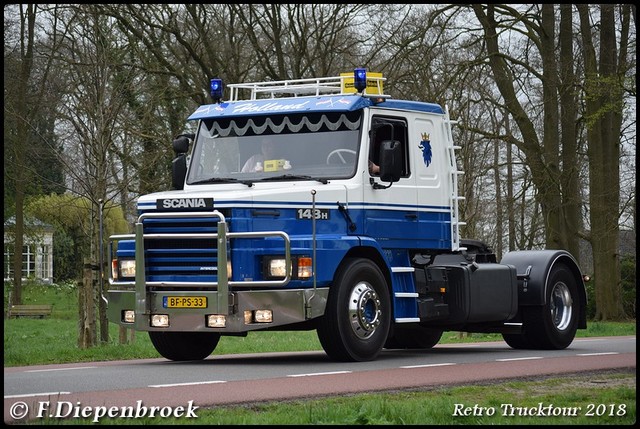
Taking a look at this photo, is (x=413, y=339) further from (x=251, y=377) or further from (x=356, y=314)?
(x=251, y=377)

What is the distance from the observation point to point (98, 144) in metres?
20.4

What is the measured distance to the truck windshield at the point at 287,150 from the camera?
50.6 feet

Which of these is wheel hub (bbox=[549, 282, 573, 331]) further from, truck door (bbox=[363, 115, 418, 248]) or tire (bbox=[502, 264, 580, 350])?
truck door (bbox=[363, 115, 418, 248])

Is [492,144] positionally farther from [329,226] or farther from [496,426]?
[496,426]

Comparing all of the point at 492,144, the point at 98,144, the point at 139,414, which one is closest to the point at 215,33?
the point at 492,144

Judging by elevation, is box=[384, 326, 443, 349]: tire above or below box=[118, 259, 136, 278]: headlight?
below

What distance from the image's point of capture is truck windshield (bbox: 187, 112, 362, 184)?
50.6ft

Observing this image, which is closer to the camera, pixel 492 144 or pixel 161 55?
pixel 161 55

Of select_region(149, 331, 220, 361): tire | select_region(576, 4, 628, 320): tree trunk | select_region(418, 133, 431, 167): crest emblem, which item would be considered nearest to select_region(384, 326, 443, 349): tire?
select_region(418, 133, 431, 167): crest emblem

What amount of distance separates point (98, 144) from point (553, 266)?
7356 mm

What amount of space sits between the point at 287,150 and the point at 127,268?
2.39 metres

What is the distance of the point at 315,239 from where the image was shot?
47.4 ft

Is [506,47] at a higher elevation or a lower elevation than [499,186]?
higher

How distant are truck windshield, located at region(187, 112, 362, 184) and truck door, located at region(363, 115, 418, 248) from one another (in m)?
0.32
